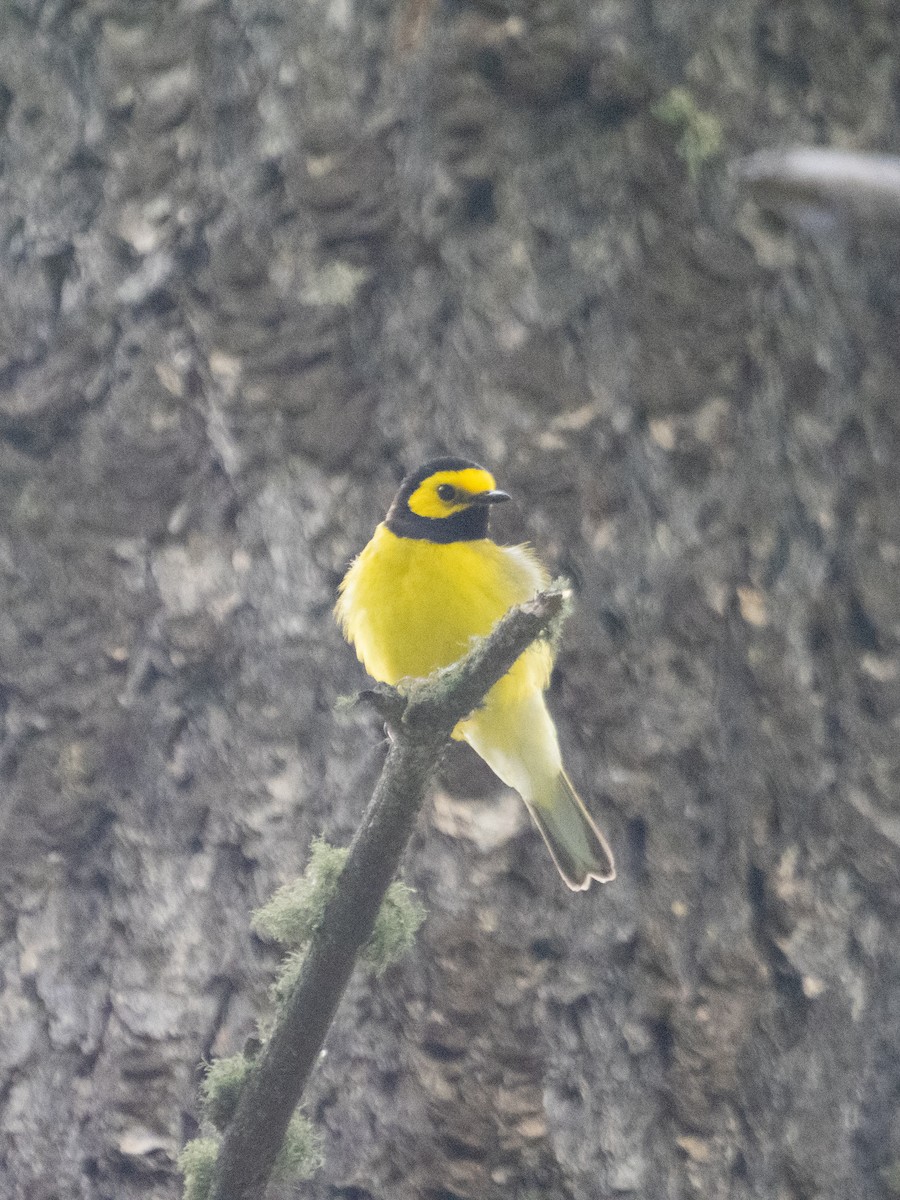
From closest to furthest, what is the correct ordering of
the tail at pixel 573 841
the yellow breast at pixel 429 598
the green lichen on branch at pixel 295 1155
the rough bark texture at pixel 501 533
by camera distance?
1. the green lichen on branch at pixel 295 1155
2. the tail at pixel 573 841
3. the rough bark texture at pixel 501 533
4. the yellow breast at pixel 429 598

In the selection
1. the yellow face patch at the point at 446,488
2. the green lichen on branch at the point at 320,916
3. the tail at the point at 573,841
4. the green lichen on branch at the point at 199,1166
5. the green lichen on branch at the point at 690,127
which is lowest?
the green lichen on branch at the point at 199,1166

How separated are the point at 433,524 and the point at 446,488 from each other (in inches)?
8.4

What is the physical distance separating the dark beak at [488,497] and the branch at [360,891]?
833 millimetres

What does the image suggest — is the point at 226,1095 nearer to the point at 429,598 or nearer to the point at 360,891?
the point at 360,891

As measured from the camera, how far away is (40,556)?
3641mm

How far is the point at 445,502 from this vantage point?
323cm

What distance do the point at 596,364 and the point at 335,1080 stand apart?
190 centimetres

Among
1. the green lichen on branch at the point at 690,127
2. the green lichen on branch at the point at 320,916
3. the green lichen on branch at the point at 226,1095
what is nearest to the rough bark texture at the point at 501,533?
the green lichen on branch at the point at 690,127

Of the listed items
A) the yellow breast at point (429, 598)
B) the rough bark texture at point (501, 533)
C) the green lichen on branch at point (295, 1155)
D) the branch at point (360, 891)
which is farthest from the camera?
the yellow breast at point (429, 598)

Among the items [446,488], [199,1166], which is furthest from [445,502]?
[199,1166]

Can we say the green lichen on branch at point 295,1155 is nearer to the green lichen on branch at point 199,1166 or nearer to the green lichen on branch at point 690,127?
the green lichen on branch at point 199,1166

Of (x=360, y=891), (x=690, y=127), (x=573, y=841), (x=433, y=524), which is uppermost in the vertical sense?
(x=690, y=127)

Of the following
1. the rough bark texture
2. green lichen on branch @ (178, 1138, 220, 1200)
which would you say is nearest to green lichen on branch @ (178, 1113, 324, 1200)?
green lichen on branch @ (178, 1138, 220, 1200)

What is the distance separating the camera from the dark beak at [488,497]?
122 inches
